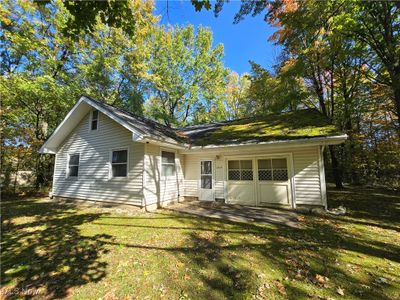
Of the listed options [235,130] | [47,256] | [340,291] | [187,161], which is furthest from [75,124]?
[340,291]

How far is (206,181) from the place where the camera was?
9.67m

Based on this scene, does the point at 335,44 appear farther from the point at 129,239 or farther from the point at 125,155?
the point at 129,239

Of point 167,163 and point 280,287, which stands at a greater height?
point 167,163

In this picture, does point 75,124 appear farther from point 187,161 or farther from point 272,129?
point 272,129

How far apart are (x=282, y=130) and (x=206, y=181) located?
4365 millimetres

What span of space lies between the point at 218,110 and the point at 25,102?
1751 cm

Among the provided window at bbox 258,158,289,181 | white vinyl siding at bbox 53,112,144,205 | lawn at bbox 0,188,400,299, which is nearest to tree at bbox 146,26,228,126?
white vinyl siding at bbox 53,112,144,205

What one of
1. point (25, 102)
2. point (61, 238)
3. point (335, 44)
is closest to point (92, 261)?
point (61, 238)

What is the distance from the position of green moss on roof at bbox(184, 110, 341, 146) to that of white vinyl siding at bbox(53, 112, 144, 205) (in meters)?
3.39

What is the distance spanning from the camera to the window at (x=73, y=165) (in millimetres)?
10023

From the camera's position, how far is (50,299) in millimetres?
2803

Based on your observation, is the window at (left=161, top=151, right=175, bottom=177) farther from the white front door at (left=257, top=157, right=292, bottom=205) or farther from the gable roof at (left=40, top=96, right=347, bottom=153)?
the white front door at (left=257, top=157, right=292, bottom=205)

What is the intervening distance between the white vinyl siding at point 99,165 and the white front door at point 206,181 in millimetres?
3152

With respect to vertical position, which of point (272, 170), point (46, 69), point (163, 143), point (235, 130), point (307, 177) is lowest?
point (307, 177)
